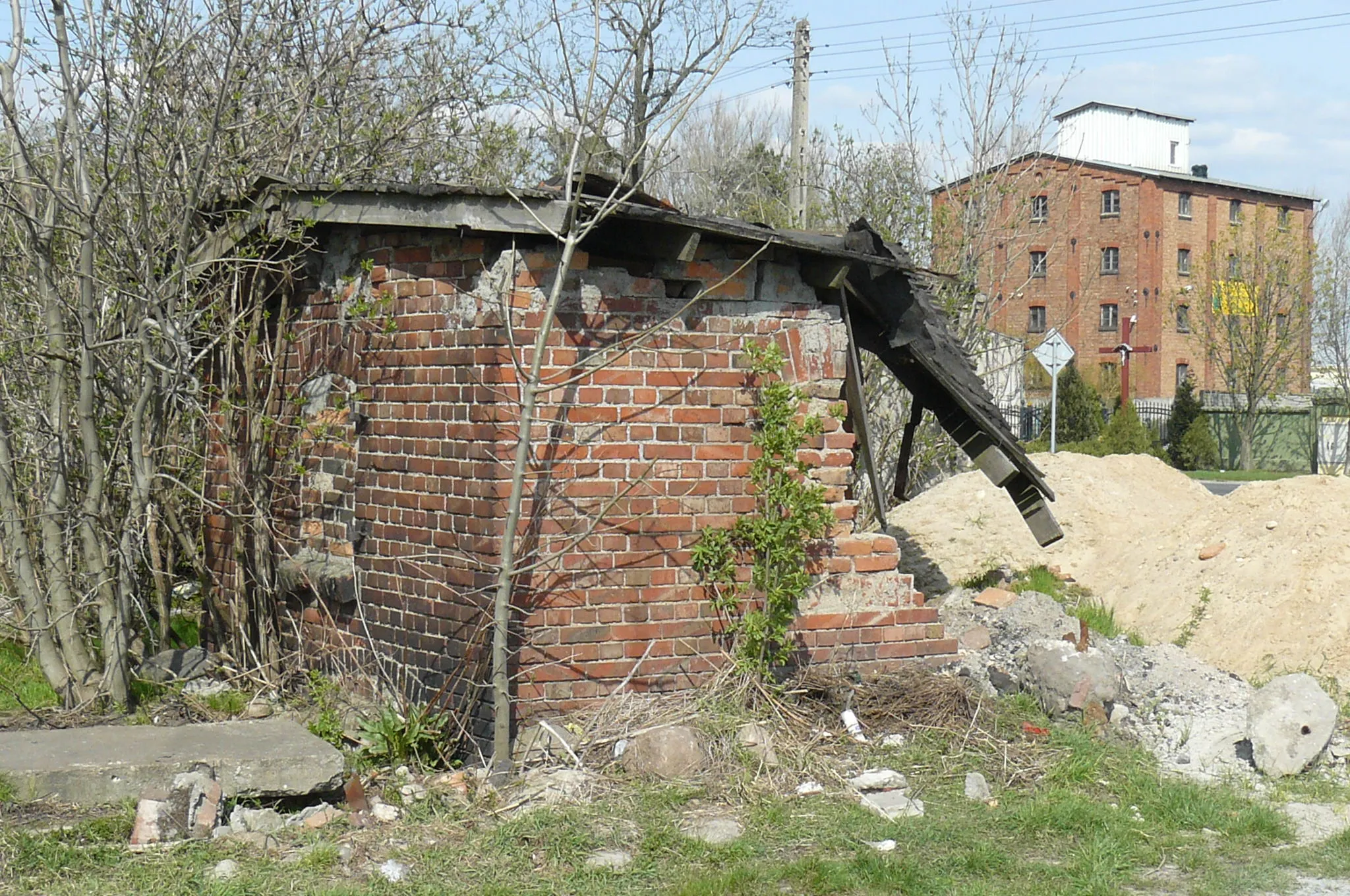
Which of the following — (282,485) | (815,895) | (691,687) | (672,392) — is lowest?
(815,895)

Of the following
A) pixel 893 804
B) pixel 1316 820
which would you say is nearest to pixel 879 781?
pixel 893 804

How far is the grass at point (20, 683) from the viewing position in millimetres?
7375

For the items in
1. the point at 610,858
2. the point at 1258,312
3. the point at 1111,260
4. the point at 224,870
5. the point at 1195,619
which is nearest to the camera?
the point at 224,870

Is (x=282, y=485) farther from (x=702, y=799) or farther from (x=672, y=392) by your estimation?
(x=702, y=799)

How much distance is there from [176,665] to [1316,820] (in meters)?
5.93

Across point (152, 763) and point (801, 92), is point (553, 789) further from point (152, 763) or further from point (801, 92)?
point (801, 92)

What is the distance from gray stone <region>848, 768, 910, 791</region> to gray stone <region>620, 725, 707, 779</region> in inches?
27.7

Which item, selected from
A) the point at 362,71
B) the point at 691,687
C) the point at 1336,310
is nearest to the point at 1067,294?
the point at 1336,310

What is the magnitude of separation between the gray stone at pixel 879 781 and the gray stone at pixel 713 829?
29.9 inches

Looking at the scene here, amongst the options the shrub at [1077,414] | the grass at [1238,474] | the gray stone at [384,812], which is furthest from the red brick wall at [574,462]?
the shrub at [1077,414]

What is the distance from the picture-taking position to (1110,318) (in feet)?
143

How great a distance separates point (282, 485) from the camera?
7812 millimetres

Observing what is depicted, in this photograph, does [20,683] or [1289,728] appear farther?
[20,683]

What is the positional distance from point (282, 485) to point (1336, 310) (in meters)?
34.1
